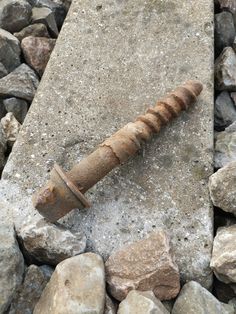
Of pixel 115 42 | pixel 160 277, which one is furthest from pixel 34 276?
pixel 115 42

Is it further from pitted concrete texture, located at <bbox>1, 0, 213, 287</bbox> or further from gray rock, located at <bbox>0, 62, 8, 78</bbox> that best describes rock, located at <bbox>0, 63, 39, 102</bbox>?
pitted concrete texture, located at <bbox>1, 0, 213, 287</bbox>

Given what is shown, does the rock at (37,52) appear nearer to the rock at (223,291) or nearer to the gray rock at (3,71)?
the gray rock at (3,71)

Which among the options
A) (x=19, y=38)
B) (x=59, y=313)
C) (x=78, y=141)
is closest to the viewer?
(x=59, y=313)

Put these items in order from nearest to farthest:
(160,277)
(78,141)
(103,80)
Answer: (160,277)
(78,141)
(103,80)

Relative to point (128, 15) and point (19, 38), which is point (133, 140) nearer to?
point (128, 15)

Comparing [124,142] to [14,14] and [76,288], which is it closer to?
[76,288]

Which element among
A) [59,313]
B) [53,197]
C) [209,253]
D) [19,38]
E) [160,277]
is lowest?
[209,253]
